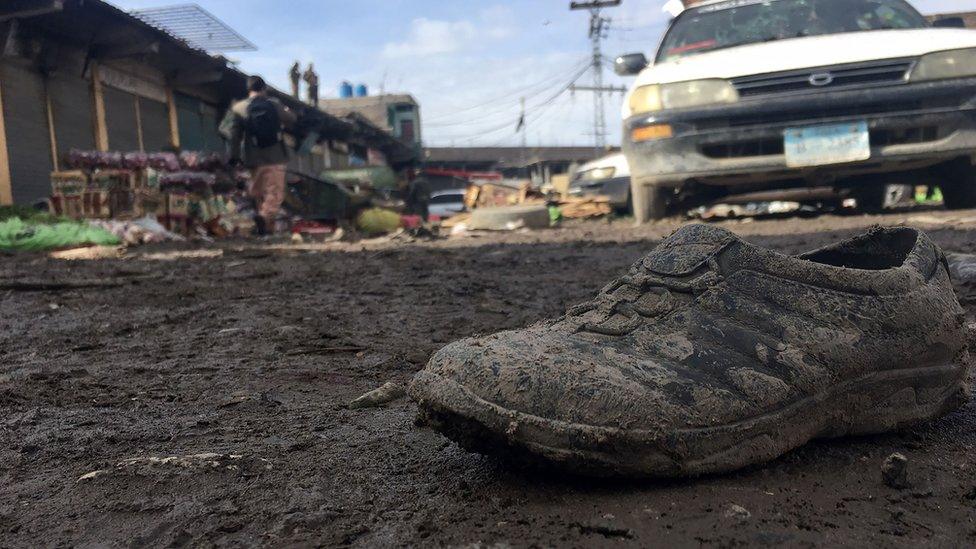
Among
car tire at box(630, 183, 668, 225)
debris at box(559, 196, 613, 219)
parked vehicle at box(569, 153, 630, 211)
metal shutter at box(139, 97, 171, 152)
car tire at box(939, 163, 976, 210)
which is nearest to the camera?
car tire at box(939, 163, 976, 210)

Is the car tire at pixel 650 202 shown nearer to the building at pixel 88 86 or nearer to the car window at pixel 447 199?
the building at pixel 88 86

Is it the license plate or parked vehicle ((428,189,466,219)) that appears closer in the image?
the license plate

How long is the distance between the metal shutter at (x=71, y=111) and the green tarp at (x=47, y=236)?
11.3ft

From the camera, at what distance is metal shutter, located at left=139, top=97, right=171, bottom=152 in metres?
11.6

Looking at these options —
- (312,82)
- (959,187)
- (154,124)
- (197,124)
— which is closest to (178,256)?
(959,187)

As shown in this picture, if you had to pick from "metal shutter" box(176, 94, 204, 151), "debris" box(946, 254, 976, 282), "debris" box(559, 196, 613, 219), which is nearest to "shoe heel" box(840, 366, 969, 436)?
"debris" box(946, 254, 976, 282)

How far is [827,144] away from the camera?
4.73 m

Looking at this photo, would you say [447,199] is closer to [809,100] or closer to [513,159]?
[809,100]

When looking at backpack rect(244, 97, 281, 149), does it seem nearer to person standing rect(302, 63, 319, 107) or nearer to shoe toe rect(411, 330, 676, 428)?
shoe toe rect(411, 330, 676, 428)

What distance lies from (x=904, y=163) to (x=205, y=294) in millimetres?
4558

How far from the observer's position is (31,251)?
19.8 ft

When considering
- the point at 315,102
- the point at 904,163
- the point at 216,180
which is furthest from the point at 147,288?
the point at 315,102

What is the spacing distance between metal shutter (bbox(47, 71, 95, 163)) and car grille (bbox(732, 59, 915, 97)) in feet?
28.0

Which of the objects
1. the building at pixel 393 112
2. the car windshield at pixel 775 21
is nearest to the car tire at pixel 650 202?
the car windshield at pixel 775 21
